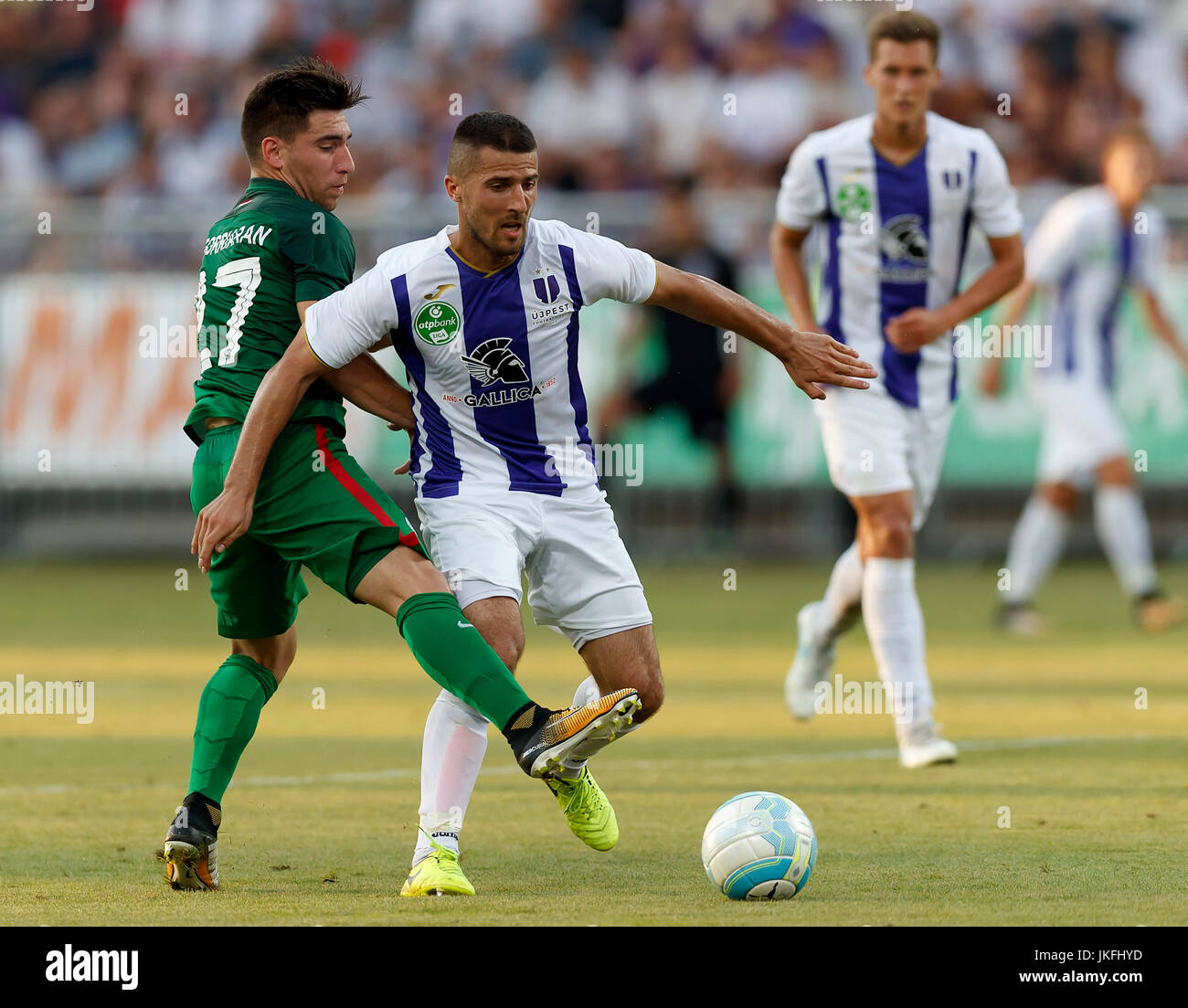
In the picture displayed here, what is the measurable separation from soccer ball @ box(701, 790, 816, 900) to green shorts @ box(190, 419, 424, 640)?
3.65 ft

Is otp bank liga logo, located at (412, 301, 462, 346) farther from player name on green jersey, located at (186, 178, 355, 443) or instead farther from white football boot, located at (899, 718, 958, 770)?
white football boot, located at (899, 718, 958, 770)

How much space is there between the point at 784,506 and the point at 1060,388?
3689mm

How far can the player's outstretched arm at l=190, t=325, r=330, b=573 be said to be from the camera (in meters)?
5.10

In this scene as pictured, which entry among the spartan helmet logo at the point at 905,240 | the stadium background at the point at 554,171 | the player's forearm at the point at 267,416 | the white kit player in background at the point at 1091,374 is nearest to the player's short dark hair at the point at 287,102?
the player's forearm at the point at 267,416

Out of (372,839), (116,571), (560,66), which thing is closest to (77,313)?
(116,571)

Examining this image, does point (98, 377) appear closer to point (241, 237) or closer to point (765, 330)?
point (241, 237)

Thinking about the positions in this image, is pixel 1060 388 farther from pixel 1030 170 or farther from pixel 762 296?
pixel 1030 170

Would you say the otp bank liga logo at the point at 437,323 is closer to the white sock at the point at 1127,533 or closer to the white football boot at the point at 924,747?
the white football boot at the point at 924,747

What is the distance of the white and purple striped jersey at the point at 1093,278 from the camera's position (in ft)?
38.9

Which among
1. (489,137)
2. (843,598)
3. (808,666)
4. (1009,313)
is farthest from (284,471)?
(1009,313)

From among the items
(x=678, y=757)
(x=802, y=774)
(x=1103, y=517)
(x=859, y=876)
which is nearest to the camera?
(x=859, y=876)

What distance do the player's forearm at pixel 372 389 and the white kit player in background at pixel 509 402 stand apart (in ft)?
0.15

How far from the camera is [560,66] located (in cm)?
1769

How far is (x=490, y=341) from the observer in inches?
213
